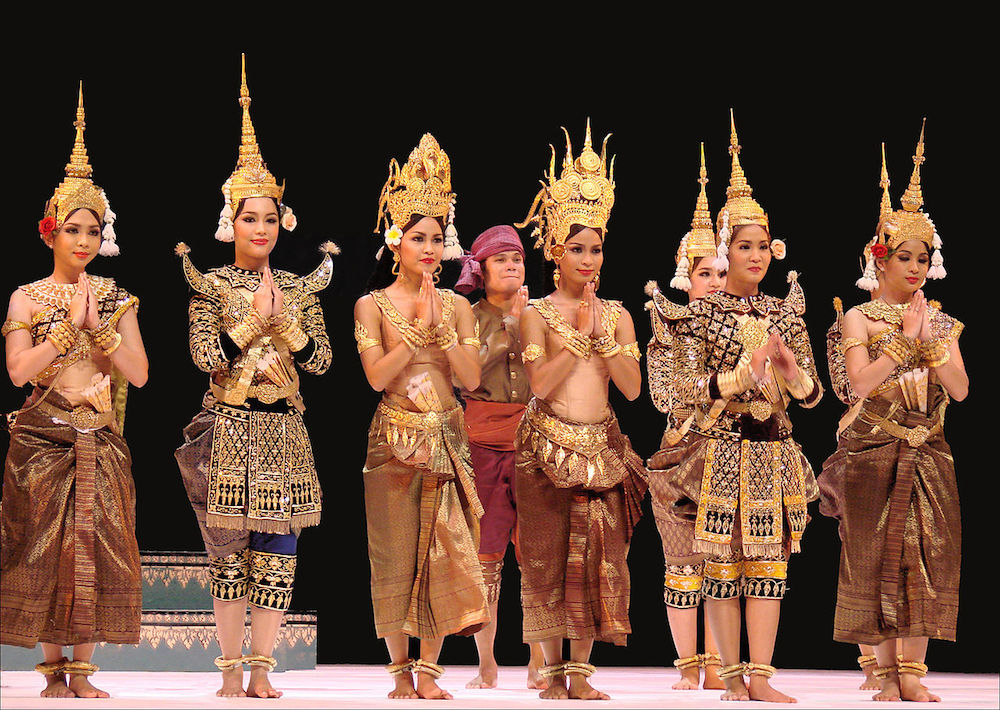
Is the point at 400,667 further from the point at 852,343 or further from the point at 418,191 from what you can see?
the point at 852,343

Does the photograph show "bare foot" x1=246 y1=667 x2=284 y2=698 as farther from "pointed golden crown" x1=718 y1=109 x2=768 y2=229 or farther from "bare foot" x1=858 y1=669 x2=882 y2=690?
"bare foot" x1=858 y1=669 x2=882 y2=690

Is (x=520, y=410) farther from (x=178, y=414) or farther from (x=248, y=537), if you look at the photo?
(x=178, y=414)

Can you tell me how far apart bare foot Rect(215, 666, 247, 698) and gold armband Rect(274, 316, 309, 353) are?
1.02 m

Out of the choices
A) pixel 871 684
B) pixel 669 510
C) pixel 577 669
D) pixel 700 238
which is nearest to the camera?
pixel 577 669

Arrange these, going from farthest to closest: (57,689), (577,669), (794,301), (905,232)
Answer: (905,232)
(794,301)
(577,669)
(57,689)

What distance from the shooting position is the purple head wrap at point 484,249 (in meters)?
6.09

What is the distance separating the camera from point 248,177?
5273 mm

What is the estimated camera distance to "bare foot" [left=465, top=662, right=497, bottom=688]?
236 inches

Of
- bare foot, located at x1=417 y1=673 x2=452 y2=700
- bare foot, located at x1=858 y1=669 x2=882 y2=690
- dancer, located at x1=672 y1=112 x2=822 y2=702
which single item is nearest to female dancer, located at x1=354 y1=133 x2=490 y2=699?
bare foot, located at x1=417 y1=673 x2=452 y2=700

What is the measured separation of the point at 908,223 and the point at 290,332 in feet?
6.80

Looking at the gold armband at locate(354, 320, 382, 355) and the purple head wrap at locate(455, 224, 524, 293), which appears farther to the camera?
the purple head wrap at locate(455, 224, 524, 293)

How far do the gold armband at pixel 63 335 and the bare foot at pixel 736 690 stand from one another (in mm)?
2290

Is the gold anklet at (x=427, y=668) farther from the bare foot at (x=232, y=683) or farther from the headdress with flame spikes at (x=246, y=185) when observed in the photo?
the headdress with flame spikes at (x=246, y=185)

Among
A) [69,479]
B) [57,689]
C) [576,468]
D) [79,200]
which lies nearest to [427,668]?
[576,468]
